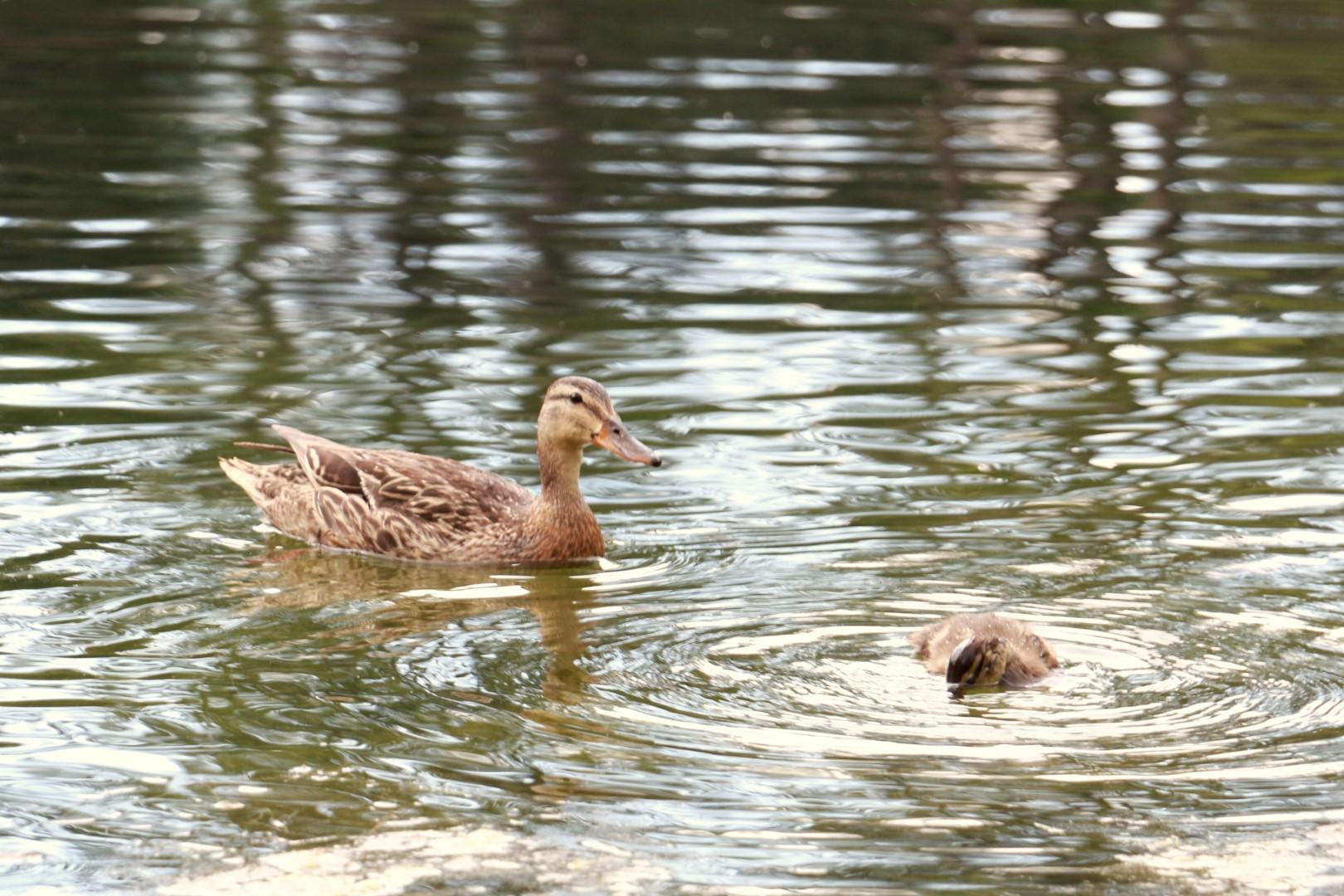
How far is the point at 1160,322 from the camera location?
45.4 feet

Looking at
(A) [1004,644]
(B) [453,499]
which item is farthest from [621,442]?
(A) [1004,644]

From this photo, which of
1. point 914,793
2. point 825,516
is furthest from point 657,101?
point 914,793

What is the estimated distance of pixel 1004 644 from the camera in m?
7.49

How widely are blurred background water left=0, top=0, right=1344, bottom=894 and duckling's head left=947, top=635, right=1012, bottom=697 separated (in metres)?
0.10

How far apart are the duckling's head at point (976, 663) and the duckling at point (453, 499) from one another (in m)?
2.34

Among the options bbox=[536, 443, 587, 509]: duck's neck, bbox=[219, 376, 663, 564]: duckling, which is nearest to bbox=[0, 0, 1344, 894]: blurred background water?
bbox=[219, 376, 663, 564]: duckling

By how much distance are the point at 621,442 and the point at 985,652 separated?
264 cm

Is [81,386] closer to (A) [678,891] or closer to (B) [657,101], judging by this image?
(A) [678,891]

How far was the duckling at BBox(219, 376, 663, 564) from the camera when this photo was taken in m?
9.63

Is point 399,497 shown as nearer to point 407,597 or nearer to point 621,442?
point 407,597

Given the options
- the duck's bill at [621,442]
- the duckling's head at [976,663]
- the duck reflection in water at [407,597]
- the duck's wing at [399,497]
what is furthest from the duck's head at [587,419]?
the duckling's head at [976,663]

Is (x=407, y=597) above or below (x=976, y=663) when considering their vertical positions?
below

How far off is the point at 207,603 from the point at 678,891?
3.34 m

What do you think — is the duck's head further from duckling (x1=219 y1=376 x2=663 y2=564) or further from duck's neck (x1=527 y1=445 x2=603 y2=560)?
duck's neck (x1=527 y1=445 x2=603 y2=560)
